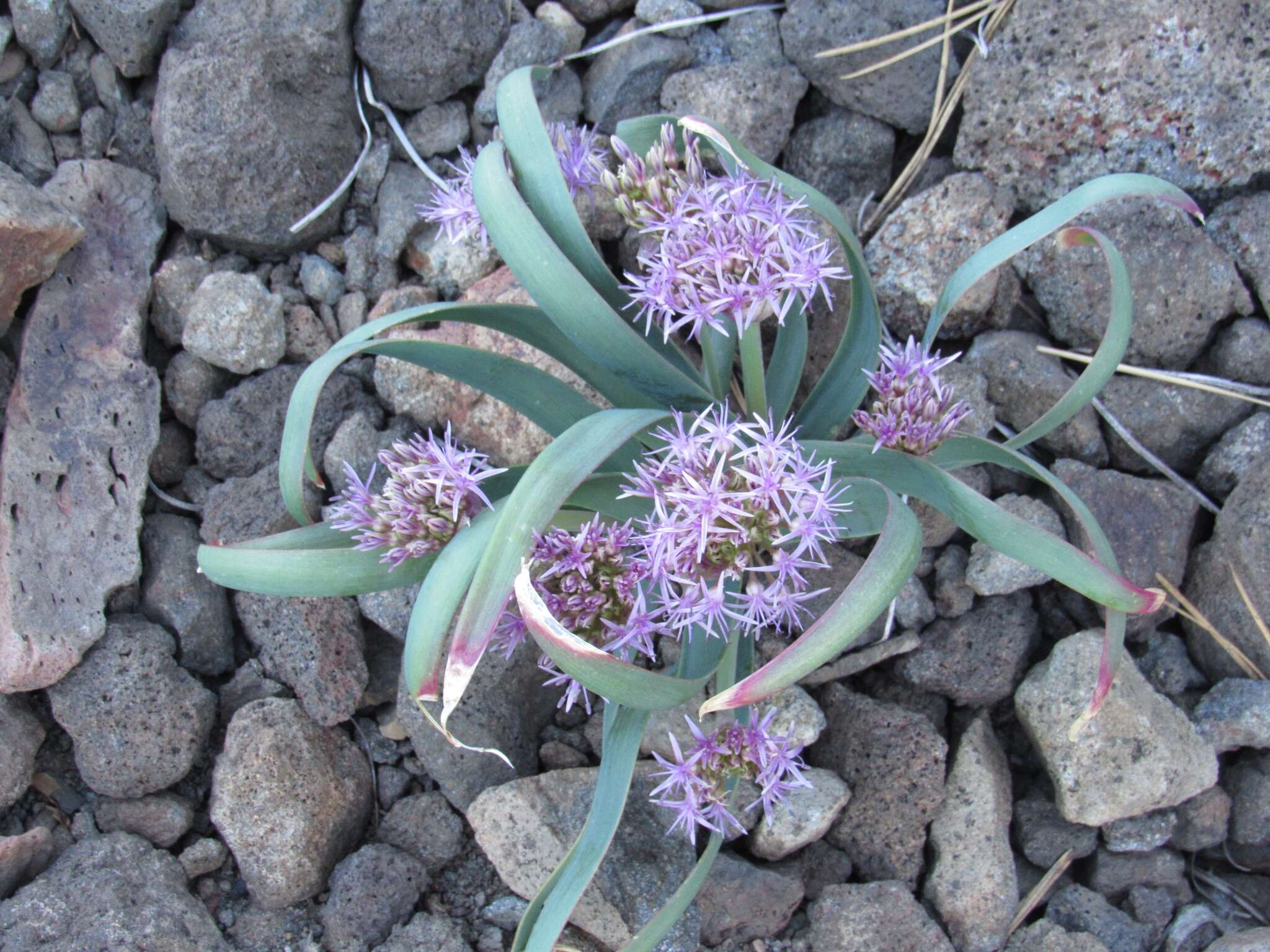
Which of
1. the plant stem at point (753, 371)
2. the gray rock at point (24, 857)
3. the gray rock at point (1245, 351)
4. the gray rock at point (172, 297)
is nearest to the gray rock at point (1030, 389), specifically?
the gray rock at point (1245, 351)

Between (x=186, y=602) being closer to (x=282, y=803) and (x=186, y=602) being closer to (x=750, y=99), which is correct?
(x=282, y=803)

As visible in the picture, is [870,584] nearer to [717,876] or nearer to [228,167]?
[717,876]

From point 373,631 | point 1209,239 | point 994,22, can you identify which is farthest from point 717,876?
point 994,22

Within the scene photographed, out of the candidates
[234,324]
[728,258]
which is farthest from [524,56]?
[728,258]

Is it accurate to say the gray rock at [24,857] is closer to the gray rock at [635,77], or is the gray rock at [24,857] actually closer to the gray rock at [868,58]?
the gray rock at [635,77]

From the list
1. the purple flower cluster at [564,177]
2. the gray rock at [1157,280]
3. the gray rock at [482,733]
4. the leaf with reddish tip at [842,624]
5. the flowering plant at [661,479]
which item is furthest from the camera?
the gray rock at [1157,280]

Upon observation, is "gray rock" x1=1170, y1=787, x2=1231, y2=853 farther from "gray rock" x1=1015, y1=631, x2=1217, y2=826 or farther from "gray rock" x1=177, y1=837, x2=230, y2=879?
"gray rock" x1=177, y1=837, x2=230, y2=879
